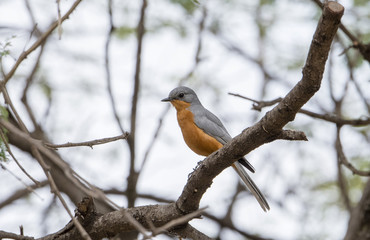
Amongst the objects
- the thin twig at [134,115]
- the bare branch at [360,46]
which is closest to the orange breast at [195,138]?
the thin twig at [134,115]

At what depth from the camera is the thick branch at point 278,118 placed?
138 inches

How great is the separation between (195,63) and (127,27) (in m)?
2.57

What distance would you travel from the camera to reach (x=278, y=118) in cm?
400

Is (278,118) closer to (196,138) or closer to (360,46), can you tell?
(196,138)

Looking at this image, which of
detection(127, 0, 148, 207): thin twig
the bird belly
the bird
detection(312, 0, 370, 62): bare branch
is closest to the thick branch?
the bird

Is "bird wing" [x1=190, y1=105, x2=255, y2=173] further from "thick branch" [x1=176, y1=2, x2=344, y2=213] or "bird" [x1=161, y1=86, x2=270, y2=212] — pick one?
"thick branch" [x1=176, y1=2, x2=344, y2=213]

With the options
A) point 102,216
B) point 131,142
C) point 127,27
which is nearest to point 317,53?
point 102,216

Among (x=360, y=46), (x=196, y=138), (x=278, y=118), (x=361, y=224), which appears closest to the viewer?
(x=278, y=118)

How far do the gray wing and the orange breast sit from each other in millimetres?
53

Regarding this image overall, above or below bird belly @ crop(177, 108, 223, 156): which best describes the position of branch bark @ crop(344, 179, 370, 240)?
Result: below

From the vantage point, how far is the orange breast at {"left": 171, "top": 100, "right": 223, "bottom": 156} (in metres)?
A: 6.58

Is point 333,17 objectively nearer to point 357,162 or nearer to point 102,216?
point 102,216

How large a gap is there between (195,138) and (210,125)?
0.27 meters

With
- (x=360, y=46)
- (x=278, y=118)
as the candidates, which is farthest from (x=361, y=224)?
(x=278, y=118)
